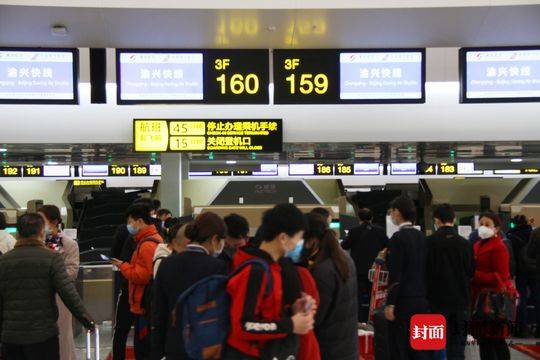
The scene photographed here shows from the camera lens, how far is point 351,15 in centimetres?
621

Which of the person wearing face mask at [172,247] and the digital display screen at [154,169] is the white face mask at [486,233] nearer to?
the person wearing face mask at [172,247]

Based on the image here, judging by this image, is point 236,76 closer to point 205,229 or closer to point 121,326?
point 121,326

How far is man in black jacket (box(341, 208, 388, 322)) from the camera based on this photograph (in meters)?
8.60

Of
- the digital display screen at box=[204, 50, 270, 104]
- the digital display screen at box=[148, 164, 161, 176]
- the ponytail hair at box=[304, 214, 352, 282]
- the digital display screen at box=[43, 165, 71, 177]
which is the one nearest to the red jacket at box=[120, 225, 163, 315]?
the ponytail hair at box=[304, 214, 352, 282]

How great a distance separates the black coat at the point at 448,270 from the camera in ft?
18.5

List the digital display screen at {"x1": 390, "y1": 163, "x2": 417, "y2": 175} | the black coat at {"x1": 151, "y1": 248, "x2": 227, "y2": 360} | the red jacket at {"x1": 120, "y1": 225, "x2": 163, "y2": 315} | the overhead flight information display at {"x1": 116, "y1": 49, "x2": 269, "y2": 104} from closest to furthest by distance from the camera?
the black coat at {"x1": 151, "y1": 248, "x2": 227, "y2": 360}
the red jacket at {"x1": 120, "y1": 225, "x2": 163, "y2": 315}
the overhead flight information display at {"x1": 116, "y1": 49, "x2": 269, "y2": 104}
the digital display screen at {"x1": 390, "y1": 163, "x2": 417, "y2": 175}

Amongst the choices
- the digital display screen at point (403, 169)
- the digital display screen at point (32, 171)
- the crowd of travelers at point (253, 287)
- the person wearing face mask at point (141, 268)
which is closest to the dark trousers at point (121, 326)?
the crowd of travelers at point (253, 287)

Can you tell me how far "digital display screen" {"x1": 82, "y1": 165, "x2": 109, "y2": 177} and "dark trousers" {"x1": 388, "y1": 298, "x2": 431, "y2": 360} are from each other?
15.2 meters

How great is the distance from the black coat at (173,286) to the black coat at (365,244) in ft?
16.3

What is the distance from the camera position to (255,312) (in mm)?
2721

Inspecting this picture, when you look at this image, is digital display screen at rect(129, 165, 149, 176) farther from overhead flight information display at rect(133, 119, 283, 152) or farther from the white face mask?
the white face mask

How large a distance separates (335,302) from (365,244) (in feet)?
16.2

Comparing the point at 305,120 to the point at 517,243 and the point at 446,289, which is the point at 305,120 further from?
the point at 446,289

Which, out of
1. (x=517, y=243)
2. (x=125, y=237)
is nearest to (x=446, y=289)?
(x=125, y=237)
